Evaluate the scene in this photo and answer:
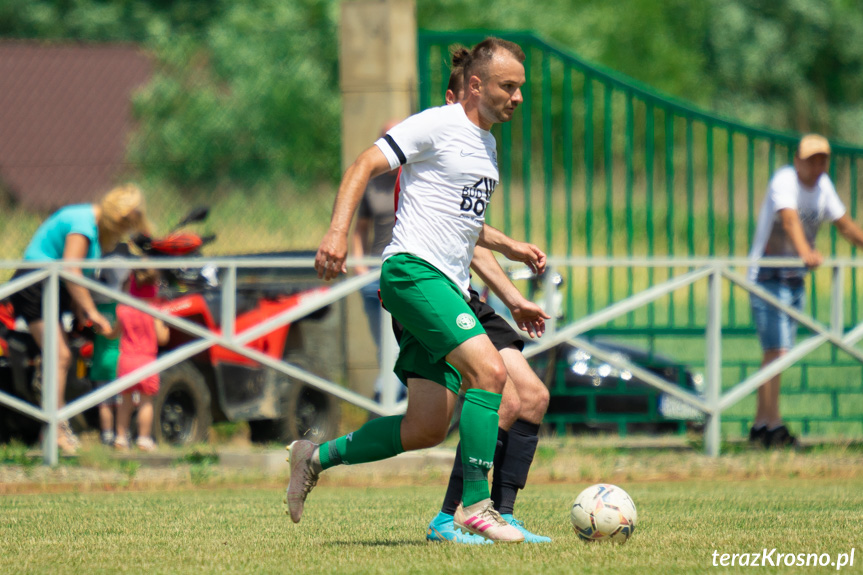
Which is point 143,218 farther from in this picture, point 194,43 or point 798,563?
point 798,563

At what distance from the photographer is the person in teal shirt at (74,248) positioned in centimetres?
862

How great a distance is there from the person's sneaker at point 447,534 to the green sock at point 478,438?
0.71ft

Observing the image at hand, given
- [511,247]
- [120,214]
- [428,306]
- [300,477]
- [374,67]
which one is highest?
[374,67]

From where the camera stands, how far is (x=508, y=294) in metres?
5.32

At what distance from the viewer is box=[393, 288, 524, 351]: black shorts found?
5203 millimetres

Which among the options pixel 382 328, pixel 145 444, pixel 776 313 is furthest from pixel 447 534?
pixel 776 313

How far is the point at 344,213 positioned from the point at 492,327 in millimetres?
910

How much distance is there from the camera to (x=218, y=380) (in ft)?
30.1

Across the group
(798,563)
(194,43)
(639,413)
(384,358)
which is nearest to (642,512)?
(798,563)

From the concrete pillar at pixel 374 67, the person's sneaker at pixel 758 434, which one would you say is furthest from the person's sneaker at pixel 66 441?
the person's sneaker at pixel 758 434

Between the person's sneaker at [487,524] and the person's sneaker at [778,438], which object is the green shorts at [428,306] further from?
the person's sneaker at [778,438]

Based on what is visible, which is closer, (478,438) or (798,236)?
(478,438)

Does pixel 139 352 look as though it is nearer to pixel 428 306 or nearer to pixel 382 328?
pixel 382 328

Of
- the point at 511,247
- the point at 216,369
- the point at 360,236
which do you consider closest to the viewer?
the point at 511,247
